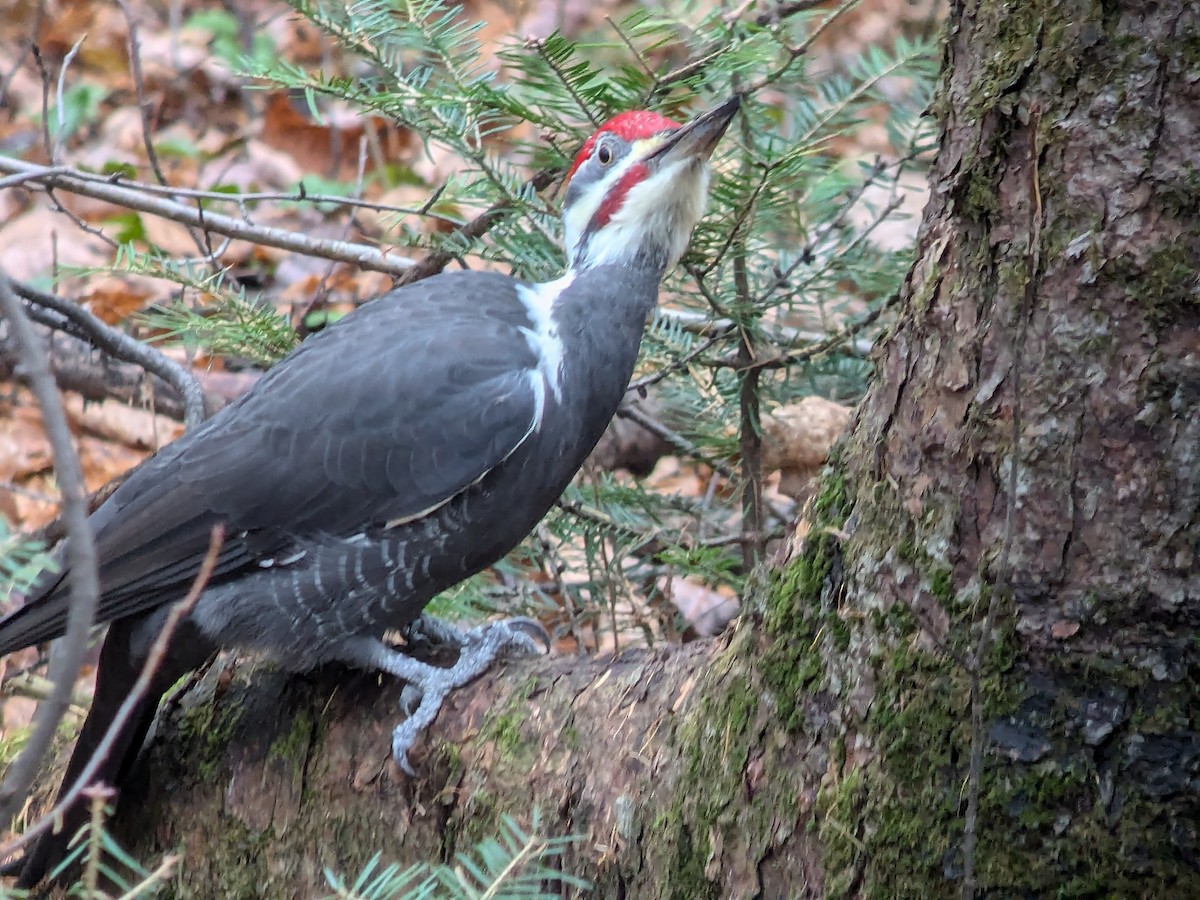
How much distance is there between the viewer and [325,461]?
2791 mm

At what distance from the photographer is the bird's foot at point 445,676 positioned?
2.50 metres

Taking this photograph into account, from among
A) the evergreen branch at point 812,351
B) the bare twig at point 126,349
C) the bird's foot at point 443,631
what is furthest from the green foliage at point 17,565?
the evergreen branch at point 812,351

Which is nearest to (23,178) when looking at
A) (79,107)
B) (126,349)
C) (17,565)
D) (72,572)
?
(17,565)

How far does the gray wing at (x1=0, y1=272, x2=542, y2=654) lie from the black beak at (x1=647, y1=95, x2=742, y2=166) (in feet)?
2.11

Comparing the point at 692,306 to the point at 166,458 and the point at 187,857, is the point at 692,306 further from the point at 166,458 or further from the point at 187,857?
the point at 187,857

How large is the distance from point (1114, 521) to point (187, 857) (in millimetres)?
2178

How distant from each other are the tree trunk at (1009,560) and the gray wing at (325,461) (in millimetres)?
977

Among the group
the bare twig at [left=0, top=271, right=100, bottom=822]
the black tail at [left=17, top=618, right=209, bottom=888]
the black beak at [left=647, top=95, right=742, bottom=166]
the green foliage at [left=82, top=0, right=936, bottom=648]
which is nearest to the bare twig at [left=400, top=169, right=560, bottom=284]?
the green foliage at [left=82, top=0, right=936, bottom=648]

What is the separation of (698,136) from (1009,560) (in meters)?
1.69

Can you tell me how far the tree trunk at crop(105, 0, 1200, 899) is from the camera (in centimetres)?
152

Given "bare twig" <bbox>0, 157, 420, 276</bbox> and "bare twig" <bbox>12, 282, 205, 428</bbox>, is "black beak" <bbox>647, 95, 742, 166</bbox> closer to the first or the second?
"bare twig" <bbox>0, 157, 420, 276</bbox>

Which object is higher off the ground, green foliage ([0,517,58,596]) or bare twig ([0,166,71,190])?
bare twig ([0,166,71,190])

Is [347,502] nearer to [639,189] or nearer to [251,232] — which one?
[639,189]

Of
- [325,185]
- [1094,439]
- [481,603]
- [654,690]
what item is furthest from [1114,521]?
[325,185]
